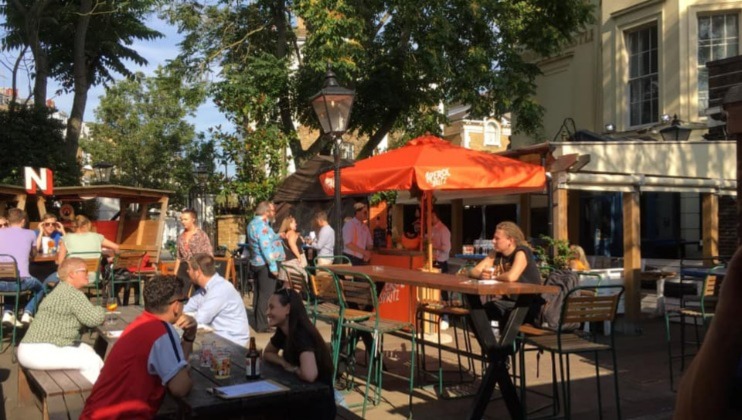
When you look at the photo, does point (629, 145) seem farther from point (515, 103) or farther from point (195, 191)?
point (195, 191)

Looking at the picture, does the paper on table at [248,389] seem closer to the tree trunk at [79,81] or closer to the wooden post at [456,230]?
the wooden post at [456,230]

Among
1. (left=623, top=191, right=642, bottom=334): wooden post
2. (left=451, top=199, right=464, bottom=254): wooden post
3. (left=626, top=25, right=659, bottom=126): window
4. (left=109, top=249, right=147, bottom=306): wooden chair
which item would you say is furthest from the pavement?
(left=626, top=25, right=659, bottom=126): window

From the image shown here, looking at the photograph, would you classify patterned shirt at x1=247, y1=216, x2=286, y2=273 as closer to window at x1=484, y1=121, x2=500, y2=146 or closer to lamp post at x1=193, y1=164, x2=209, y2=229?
lamp post at x1=193, y1=164, x2=209, y2=229

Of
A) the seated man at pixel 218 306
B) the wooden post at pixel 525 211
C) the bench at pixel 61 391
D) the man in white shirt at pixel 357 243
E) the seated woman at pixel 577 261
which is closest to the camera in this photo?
the bench at pixel 61 391

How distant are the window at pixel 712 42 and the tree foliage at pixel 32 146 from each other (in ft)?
51.4

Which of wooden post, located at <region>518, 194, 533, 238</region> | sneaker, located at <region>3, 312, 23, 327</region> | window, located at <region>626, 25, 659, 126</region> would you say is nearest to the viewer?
sneaker, located at <region>3, 312, 23, 327</region>

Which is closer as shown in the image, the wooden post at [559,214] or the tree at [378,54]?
the wooden post at [559,214]

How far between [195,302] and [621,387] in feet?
13.6

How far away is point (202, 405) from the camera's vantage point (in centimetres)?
348

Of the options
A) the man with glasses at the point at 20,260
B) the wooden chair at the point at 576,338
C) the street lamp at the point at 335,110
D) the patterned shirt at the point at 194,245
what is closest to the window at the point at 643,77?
the street lamp at the point at 335,110

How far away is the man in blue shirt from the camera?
31.6 ft

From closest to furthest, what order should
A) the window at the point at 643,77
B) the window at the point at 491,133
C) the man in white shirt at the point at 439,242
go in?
the man in white shirt at the point at 439,242, the window at the point at 643,77, the window at the point at 491,133

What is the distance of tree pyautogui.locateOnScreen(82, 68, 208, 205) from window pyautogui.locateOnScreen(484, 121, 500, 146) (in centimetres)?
1521

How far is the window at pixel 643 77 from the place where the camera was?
17.4 m
